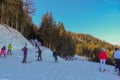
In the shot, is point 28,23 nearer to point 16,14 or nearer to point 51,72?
point 16,14

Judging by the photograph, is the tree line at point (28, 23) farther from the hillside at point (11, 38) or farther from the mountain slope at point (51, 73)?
the mountain slope at point (51, 73)

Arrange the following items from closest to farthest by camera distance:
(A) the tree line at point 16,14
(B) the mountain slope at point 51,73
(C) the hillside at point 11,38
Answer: (B) the mountain slope at point 51,73 < (C) the hillside at point 11,38 < (A) the tree line at point 16,14

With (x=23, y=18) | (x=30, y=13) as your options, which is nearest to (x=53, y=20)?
(x=30, y=13)

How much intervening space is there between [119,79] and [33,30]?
83.8m

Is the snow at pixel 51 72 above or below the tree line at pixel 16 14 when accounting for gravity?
below

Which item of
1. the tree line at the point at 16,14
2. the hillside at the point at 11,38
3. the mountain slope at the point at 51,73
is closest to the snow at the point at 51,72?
the mountain slope at the point at 51,73

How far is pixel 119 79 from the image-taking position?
1964cm

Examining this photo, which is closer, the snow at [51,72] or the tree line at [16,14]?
the snow at [51,72]

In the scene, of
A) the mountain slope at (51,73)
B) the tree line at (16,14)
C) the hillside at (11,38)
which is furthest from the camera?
the tree line at (16,14)

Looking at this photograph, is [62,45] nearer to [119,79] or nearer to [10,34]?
[10,34]

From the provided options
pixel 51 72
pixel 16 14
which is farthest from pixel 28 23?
pixel 51 72

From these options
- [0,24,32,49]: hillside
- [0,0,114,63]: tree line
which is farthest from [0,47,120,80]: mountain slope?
[0,0,114,63]: tree line

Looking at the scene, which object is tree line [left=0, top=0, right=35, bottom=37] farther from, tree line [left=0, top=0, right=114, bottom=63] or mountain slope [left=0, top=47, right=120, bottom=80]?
mountain slope [left=0, top=47, right=120, bottom=80]

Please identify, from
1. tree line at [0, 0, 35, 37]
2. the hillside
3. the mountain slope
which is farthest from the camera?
tree line at [0, 0, 35, 37]
